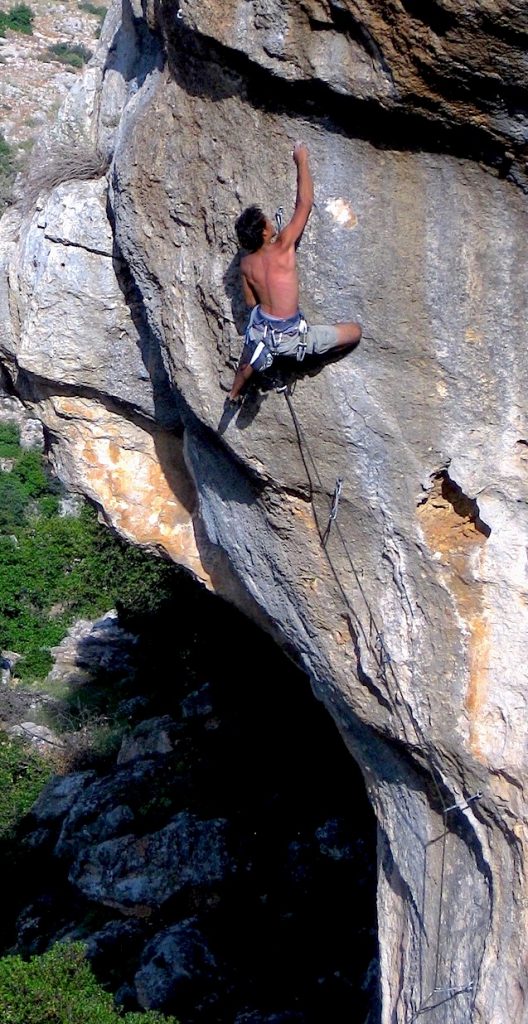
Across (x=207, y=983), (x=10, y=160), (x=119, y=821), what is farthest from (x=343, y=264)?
(x=10, y=160)

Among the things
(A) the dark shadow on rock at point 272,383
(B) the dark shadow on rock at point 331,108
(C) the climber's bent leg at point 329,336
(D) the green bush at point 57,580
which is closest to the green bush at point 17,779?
(D) the green bush at point 57,580

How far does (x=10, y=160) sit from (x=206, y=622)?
64.2 feet

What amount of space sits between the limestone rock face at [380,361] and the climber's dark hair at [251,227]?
0.24 metres

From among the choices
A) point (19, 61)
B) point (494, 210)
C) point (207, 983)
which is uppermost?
point (19, 61)

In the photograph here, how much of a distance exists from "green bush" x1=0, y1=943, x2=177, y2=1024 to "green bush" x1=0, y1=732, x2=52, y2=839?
5.98m

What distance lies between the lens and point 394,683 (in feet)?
18.8

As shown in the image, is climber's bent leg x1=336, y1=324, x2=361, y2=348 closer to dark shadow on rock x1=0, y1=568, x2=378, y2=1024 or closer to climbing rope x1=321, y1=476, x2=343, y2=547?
climbing rope x1=321, y1=476, x2=343, y2=547

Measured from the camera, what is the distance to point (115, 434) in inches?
291

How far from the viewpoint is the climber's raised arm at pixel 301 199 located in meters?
4.96

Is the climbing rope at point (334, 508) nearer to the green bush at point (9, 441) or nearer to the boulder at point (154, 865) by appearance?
the boulder at point (154, 865)

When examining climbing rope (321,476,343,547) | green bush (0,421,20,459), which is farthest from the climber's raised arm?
green bush (0,421,20,459)

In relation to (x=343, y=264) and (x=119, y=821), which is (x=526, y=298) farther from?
(x=119, y=821)

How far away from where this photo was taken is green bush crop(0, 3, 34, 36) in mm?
37500

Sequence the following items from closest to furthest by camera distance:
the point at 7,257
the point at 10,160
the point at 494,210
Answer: the point at 494,210
the point at 7,257
the point at 10,160
